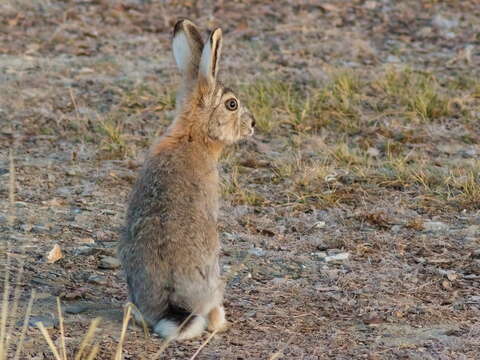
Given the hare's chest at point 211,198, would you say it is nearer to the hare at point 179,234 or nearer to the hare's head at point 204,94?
the hare at point 179,234

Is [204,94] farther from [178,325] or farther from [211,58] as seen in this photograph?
[178,325]

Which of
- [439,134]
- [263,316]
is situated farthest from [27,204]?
[439,134]

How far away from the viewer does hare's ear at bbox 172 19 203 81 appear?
20.2 ft

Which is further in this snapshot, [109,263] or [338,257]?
[338,257]

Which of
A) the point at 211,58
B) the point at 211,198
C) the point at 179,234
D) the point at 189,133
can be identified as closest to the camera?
the point at 179,234

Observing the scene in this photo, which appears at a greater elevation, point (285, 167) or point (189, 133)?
point (189, 133)

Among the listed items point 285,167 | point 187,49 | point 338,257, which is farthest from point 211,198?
point 285,167

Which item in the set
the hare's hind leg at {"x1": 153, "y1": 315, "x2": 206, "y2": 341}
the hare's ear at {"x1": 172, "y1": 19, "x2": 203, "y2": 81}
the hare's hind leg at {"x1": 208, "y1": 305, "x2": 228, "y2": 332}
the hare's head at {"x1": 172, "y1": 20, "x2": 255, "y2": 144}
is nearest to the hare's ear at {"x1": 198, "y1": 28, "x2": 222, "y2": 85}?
the hare's head at {"x1": 172, "y1": 20, "x2": 255, "y2": 144}

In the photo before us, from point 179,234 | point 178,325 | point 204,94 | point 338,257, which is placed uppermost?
point 204,94

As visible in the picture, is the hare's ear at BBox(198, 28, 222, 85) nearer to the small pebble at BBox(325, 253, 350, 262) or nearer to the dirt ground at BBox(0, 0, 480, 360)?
the dirt ground at BBox(0, 0, 480, 360)

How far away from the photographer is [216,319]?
5.38 metres

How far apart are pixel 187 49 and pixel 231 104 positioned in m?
0.42

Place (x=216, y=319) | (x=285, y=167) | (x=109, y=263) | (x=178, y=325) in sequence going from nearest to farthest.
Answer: (x=178, y=325), (x=216, y=319), (x=109, y=263), (x=285, y=167)

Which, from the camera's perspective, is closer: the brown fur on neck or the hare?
the hare
